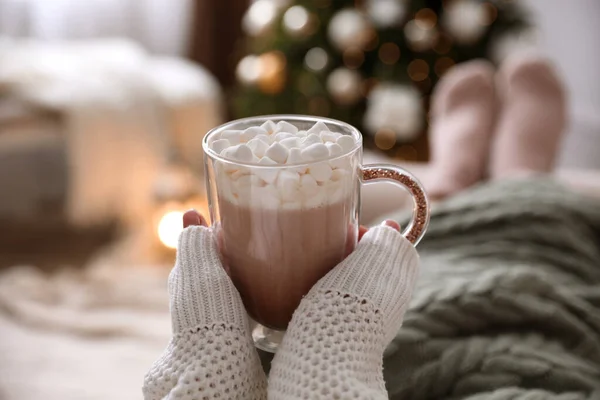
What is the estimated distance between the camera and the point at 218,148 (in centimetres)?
51

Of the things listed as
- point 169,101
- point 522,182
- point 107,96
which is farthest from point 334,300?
point 169,101

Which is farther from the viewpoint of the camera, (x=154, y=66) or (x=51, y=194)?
(x=154, y=66)

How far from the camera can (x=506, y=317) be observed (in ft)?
2.32

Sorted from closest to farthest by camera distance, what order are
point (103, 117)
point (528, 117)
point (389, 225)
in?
1. point (389, 225)
2. point (528, 117)
3. point (103, 117)

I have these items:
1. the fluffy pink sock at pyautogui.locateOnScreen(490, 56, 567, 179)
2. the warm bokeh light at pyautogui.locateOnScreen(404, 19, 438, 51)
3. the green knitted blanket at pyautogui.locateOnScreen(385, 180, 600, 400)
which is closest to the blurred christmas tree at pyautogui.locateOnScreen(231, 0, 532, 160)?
the warm bokeh light at pyautogui.locateOnScreen(404, 19, 438, 51)

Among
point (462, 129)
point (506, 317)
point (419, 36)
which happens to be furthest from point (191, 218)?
point (419, 36)

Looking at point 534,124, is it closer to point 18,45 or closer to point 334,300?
point 334,300

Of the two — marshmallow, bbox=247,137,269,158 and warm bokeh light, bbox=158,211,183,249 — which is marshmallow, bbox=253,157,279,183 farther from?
warm bokeh light, bbox=158,211,183,249

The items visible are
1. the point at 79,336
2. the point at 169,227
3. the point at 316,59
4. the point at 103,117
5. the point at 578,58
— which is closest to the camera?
the point at 79,336

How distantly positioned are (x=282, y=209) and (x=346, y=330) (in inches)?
4.1

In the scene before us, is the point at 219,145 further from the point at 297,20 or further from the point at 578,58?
the point at 578,58

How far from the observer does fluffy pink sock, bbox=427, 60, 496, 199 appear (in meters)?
1.42

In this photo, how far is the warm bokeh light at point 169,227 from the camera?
1.86 metres

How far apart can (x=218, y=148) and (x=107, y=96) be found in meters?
1.70
